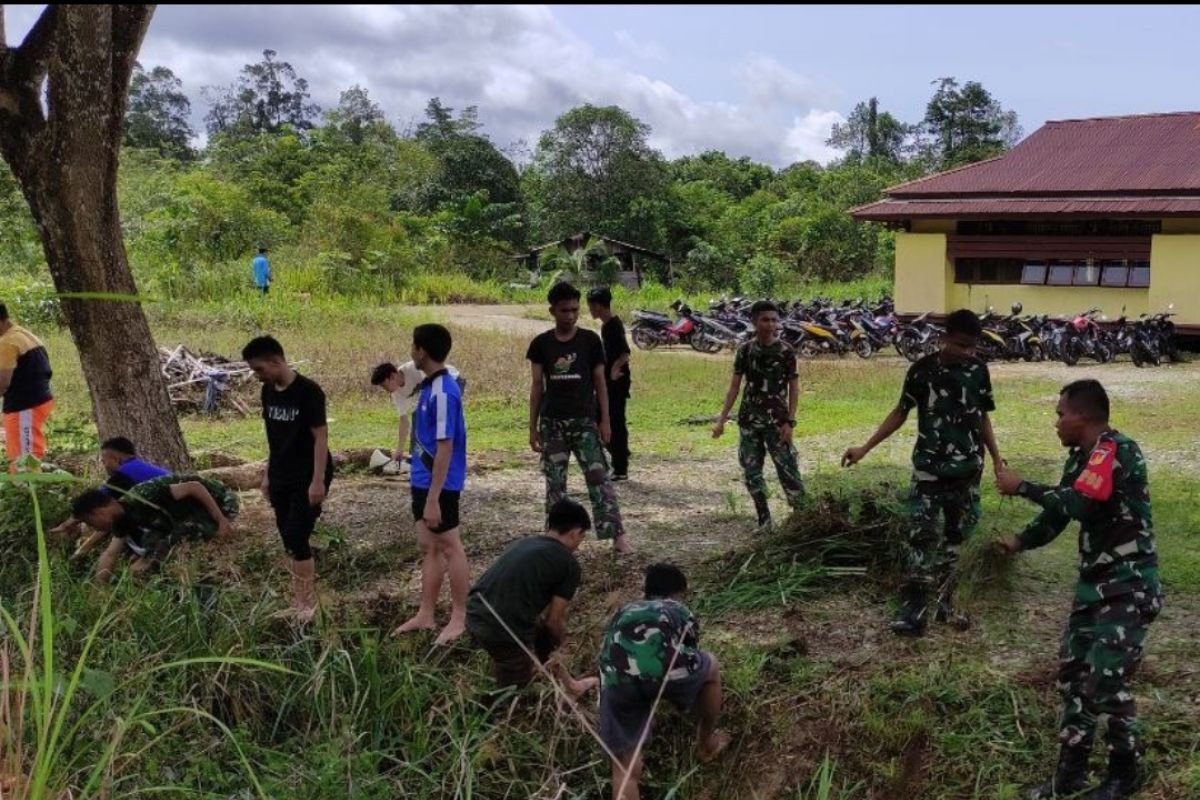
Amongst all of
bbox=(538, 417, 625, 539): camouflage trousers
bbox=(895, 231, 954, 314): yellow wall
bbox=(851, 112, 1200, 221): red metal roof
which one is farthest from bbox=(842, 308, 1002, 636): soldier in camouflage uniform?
bbox=(895, 231, 954, 314): yellow wall

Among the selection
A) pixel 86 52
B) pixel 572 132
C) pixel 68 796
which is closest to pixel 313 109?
pixel 572 132

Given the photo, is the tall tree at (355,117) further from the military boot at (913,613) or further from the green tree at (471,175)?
the military boot at (913,613)

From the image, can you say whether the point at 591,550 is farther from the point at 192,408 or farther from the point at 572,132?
the point at 572,132

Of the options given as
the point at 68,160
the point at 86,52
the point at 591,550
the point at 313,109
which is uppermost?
the point at 313,109

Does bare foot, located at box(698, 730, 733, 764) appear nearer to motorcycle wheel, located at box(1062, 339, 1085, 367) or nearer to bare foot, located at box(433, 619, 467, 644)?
bare foot, located at box(433, 619, 467, 644)

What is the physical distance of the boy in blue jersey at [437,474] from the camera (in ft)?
15.5

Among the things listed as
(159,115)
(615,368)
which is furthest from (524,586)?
(159,115)

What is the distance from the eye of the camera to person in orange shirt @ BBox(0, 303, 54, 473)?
7113 millimetres

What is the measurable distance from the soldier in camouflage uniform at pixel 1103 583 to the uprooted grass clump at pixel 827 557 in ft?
4.81

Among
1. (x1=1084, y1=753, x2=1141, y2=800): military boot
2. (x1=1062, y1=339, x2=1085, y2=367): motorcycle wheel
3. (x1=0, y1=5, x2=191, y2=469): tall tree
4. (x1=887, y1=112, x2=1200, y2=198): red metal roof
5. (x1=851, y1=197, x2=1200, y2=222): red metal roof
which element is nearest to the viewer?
(x1=1084, y1=753, x2=1141, y2=800): military boot

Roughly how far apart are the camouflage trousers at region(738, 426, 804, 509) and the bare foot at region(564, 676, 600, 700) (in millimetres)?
2083

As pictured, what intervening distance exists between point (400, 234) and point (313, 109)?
127ft

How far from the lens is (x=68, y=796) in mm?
2869

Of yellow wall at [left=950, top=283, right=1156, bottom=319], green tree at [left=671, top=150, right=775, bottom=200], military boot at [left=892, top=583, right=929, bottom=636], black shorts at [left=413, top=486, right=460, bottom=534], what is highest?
green tree at [left=671, top=150, right=775, bottom=200]
